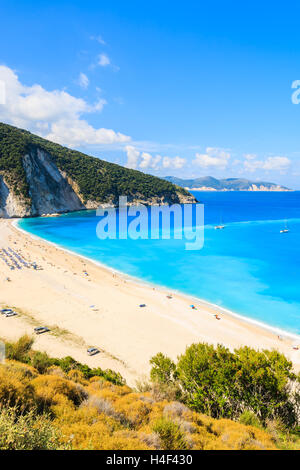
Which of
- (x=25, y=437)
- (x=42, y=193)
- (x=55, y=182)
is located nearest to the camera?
(x=25, y=437)

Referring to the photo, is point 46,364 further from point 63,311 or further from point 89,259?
point 89,259

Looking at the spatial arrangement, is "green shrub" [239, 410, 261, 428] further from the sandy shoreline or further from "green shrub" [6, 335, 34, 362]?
"green shrub" [6, 335, 34, 362]

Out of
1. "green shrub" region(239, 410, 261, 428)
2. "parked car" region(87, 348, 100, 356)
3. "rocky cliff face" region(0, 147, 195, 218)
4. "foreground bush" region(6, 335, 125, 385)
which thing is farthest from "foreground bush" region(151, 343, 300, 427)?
"rocky cliff face" region(0, 147, 195, 218)

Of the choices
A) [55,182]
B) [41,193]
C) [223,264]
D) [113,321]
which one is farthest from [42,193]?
[113,321]

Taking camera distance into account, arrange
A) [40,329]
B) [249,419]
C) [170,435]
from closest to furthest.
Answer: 1. [170,435]
2. [249,419]
3. [40,329]

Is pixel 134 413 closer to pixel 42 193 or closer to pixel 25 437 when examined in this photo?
pixel 25 437
